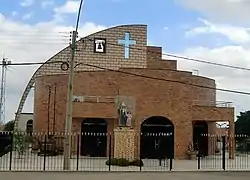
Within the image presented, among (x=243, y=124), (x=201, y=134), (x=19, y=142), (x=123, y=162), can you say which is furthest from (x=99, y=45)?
(x=243, y=124)

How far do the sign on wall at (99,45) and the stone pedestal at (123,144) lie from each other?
66.6 feet

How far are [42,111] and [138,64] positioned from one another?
470 inches

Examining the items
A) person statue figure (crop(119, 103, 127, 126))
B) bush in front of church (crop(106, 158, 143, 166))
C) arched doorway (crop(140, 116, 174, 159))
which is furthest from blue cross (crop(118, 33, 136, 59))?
bush in front of church (crop(106, 158, 143, 166))

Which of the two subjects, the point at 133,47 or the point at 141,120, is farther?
the point at 133,47

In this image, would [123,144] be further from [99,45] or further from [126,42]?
[99,45]

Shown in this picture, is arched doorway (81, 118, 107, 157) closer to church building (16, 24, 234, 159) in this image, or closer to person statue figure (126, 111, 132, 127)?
church building (16, 24, 234, 159)

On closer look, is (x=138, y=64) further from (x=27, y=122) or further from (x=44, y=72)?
(x=27, y=122)

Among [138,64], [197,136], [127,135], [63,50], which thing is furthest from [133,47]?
[127,135]

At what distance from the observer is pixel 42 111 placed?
57062 mm

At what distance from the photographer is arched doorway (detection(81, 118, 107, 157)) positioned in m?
50.6

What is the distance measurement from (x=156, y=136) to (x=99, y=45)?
16352 mm

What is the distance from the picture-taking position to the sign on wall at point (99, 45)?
59844mm

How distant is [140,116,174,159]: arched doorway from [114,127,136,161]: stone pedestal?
7305mm

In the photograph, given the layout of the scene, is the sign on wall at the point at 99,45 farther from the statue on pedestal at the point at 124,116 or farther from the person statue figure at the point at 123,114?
the statue on pedestal at the point at 124,116
